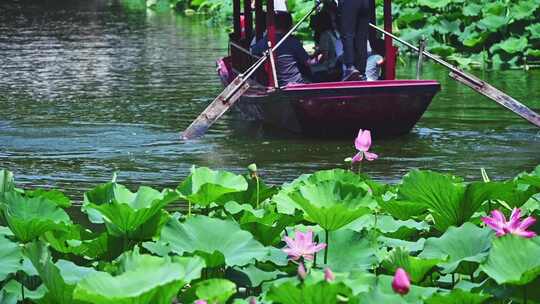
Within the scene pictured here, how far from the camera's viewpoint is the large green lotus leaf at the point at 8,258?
359cm

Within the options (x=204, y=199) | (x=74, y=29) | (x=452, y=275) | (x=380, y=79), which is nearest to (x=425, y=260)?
(x=452, y=275)

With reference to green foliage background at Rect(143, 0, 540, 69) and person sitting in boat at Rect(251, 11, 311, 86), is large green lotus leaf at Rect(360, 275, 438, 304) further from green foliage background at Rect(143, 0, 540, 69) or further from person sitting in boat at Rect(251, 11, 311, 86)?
green foliage background at Rect(143, 0, 540, 69)

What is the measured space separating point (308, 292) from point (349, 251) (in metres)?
0.84

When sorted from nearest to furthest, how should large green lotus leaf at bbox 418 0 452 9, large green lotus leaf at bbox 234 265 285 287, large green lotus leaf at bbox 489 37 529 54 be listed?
1. large green lotus leaf at bbox 234 265 285 287
2. large green lotus leaf at bbox 489 37 529 54
3. large green lotus leaf at bbox 418 0 452 9

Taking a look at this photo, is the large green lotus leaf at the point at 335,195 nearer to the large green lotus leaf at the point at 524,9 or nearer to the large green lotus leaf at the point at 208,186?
the large green lotus leaf at the point at 208,186

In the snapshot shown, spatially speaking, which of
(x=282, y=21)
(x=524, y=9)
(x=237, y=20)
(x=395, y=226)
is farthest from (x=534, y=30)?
(x=395, y=226)

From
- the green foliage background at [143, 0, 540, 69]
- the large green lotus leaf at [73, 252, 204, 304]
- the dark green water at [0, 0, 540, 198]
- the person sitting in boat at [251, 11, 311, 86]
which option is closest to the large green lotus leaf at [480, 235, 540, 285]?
the large green lotus leaf at [73, 252, 204, 304]

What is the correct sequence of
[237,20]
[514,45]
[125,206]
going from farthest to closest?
[514,45] < [237,20] < [125,206]

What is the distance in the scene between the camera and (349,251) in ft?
12.6

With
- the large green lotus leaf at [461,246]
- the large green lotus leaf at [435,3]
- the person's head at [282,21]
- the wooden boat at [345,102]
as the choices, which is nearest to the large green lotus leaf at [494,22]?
the large green lotus leaf at [435,3]

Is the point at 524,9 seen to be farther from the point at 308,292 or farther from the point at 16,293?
the point at 308,292

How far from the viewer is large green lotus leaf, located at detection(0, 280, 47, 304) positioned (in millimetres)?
3391

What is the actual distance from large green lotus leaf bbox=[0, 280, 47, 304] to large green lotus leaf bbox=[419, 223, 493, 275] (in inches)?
43.8

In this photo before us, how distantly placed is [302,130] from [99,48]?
1008cm
